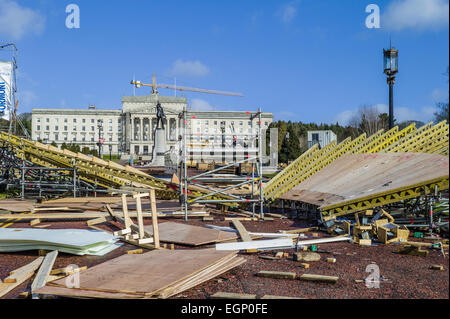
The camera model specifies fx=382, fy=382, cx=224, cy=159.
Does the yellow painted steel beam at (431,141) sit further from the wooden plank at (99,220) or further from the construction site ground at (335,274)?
the wooden plank at (99,220)

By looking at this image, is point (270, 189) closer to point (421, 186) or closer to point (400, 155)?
point (400, 155)

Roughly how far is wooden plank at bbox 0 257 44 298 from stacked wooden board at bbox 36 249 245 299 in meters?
0.90

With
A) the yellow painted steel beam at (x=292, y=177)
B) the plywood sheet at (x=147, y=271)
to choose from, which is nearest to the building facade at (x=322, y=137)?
the yellow painted steel beam at (x=292, y=177)

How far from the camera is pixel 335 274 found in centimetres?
724

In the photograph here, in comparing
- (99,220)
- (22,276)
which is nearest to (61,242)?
(22,276)

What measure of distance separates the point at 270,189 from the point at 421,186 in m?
7.43

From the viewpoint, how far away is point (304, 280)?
6.83 meters

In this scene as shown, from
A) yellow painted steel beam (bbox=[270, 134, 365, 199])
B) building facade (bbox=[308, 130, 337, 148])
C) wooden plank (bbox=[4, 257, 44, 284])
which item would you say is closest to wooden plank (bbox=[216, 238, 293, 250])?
wooden plank (bbox=[4, 257, 44, 284])

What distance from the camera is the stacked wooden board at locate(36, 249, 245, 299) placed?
553 cm

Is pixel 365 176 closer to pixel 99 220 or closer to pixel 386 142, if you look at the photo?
pixel 386 142

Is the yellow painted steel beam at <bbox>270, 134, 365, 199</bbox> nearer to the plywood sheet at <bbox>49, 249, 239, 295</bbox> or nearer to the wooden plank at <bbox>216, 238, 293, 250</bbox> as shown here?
the wooden plank at <bbox>216, 238, 293, 250</bbox>

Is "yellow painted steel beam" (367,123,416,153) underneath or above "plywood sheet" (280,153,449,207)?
above

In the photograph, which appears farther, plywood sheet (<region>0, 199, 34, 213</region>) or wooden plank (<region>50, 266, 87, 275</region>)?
plywood sheet (<region>0, 199, 34, 213</region>)
